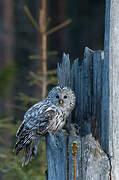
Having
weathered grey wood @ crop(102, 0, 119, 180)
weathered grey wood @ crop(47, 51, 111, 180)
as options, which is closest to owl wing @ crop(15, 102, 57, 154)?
weathered grey wood @ crop(47, 51, 111, 180)

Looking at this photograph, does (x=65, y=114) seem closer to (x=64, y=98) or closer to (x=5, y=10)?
(x=64, y=98)

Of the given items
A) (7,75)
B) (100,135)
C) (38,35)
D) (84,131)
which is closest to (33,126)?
(84,131)

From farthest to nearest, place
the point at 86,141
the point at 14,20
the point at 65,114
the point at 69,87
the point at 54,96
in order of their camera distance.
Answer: the point at 14,20 < the point at 54,96 < the point at 65,114 < the point at 69,87 < the point at 86,141

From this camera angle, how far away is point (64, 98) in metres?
5.24

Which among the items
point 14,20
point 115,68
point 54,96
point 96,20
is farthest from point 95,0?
point 115,68

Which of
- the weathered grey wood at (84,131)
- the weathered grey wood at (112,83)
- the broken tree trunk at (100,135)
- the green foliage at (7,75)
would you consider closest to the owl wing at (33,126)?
the weathered grey wood at (84,131)

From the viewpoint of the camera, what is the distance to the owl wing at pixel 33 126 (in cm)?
486

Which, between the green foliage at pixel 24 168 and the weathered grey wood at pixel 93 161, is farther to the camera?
the green foliage at pixel 24 168

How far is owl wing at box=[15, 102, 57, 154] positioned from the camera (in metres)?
4.86

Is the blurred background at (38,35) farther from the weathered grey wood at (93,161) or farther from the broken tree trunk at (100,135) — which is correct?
the weathered grey wood at (93,161)

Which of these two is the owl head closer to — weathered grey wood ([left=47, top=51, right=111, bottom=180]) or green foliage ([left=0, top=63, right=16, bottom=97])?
weathered grey wood ([left=47, top=51, right=111, bottom=180])

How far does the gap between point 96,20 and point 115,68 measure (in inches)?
725

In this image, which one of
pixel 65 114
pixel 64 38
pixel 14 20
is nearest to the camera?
pixel 65 114

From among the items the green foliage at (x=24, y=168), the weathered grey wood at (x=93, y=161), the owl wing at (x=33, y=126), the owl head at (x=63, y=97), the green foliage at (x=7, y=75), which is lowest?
the green foliage at (x=24, y=168)
